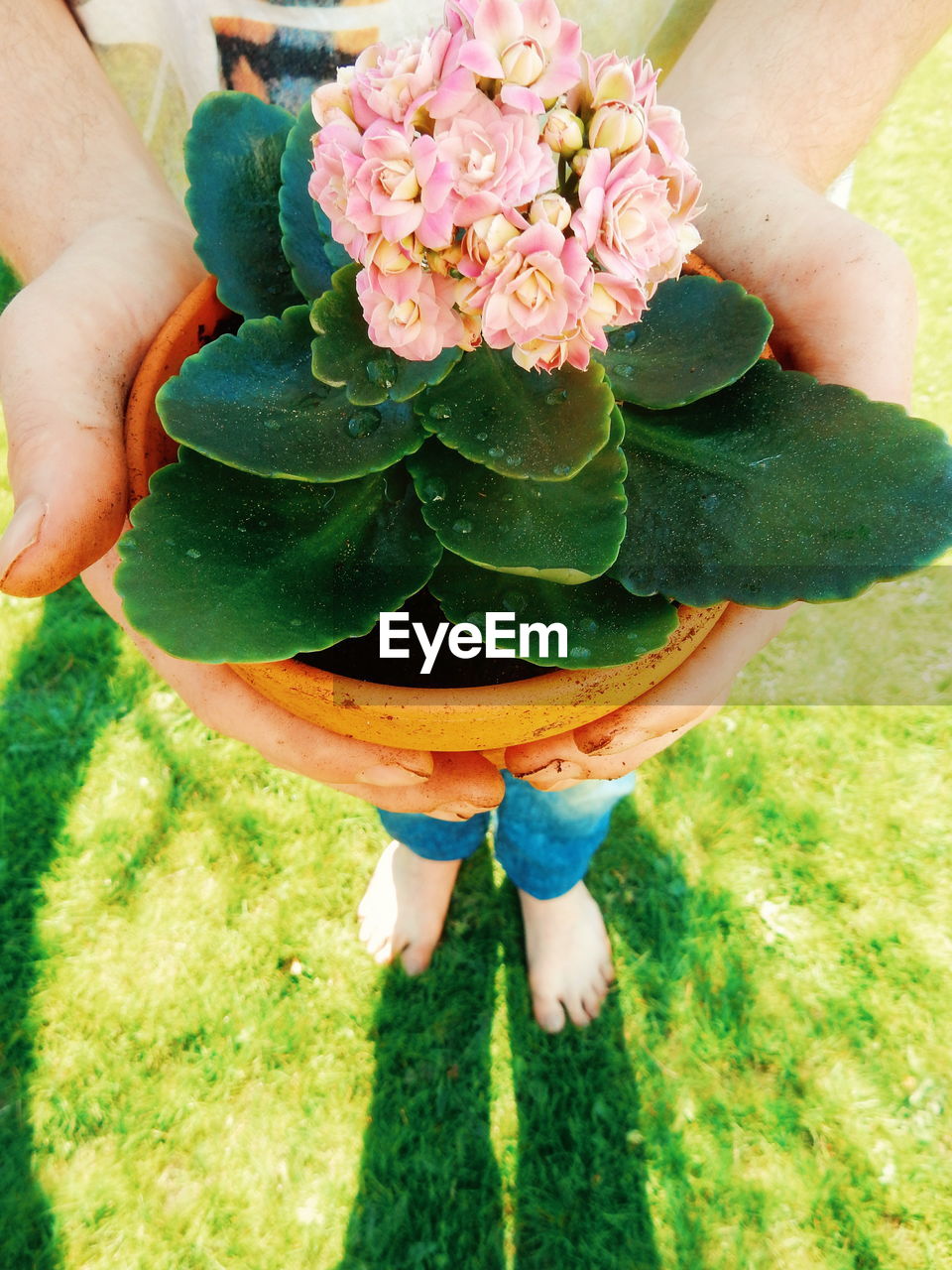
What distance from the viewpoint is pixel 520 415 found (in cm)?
94

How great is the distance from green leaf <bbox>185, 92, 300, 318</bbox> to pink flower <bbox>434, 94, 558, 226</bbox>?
1.45 ft

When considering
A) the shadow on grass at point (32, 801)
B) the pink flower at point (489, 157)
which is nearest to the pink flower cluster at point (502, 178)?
the pink flower at point (489, 157)

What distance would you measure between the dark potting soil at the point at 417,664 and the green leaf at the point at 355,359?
261mm

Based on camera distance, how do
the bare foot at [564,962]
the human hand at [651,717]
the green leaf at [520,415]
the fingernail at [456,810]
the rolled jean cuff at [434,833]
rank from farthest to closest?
the bare foot at [564,962], the rolled jean cuff at [434,833], the fingernail at [456,810], the human hand at [651,717], the green leaf at [520,415]

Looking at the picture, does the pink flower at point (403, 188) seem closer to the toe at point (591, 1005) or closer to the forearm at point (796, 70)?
the forearm at point (796, 70)

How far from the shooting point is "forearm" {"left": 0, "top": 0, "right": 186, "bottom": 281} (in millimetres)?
1306

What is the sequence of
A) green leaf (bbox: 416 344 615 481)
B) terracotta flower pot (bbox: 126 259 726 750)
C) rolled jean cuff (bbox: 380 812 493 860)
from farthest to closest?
rolled jean cuff (bbox: 380 812 493 860) < terracotta flower pot (bbox: 126 259 726 750) < green leaf (bbox: 416 344 615 481)

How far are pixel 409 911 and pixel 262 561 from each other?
4.16 feet

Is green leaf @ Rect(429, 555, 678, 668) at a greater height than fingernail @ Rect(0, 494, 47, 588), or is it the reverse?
fingernail @ Rect(0, 494, 47, 588)

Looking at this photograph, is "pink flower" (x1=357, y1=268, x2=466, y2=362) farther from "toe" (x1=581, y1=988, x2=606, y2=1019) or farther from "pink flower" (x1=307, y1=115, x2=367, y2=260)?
"toe" (x1=581, y1=988, x2=606, y2=1019)

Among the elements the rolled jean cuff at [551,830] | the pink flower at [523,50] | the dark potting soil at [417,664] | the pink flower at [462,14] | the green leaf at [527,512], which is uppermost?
the pink flower at [462,14]

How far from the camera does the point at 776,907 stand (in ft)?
7.05

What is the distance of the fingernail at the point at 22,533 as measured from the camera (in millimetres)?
932

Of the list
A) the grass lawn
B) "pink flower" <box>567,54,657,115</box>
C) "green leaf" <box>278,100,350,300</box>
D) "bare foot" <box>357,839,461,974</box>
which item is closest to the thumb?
"green leaf" <box>278,100,350,300</box>
